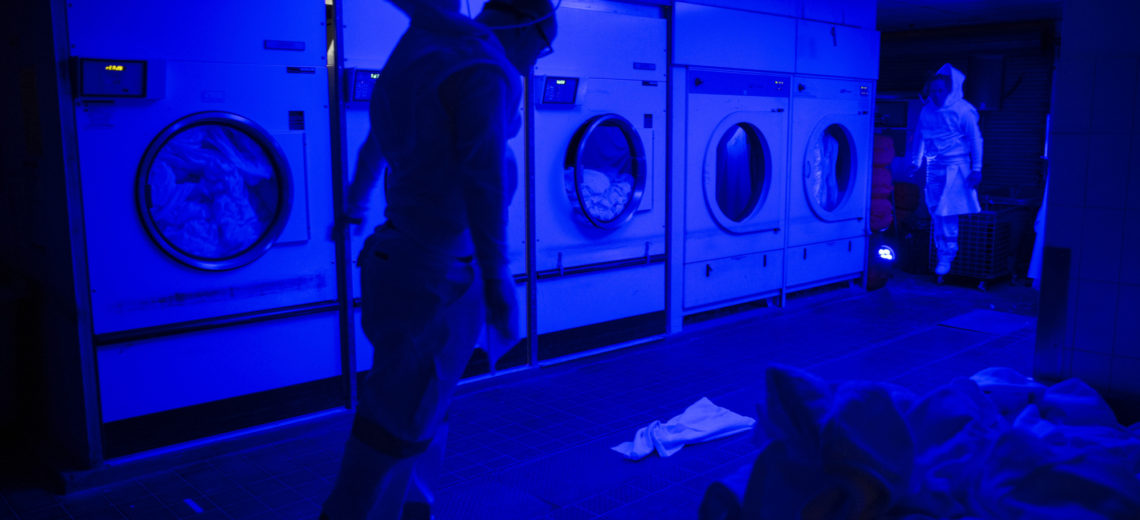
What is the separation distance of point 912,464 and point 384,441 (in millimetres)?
1289

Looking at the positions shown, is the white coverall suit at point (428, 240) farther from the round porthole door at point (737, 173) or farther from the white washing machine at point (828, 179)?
the white washing machine at point (828, 179)

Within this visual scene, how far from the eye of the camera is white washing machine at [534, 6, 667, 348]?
182 inches

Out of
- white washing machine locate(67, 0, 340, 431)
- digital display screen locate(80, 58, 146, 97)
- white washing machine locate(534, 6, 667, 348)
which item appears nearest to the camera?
digital display screen locate(80, 58, 146, 97)

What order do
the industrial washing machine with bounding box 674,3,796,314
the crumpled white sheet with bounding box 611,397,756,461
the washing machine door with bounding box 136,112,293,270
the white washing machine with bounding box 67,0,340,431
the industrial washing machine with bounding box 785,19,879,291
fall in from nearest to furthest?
the white washing machine with bounding box 67,0,340,431 → the washing machine door with bounding box 136,112,293,270 → the crumpled white sheet with bounding box 611,397,756,461 → the industrial washing machine with bounding box 674,3,796,314 → the industrial washing machine with bounding box 785,19,879,291

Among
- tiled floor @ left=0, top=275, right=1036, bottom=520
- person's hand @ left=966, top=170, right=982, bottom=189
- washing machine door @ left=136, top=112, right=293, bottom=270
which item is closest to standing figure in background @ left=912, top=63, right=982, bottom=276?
person's hand @ left=966, top=170, right=982, bottom=189

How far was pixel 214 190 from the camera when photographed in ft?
11.5

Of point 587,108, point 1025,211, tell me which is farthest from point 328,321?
point 1025,211

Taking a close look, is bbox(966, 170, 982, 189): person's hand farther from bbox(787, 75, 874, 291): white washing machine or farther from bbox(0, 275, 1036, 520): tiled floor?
bbox(0, 275, 1036, 520): tiled floor

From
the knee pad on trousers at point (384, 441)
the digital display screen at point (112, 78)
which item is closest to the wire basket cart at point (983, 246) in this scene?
the knee pad on trousers at point (384, 441)

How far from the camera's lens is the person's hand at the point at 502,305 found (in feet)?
7.46

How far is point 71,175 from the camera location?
3.15 m

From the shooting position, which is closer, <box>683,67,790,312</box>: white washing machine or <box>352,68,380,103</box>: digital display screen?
<box>352,68,380,103</box>: digital display screen

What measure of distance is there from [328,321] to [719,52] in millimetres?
3094

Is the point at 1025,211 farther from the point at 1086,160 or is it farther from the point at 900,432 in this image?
the point at 900,432
